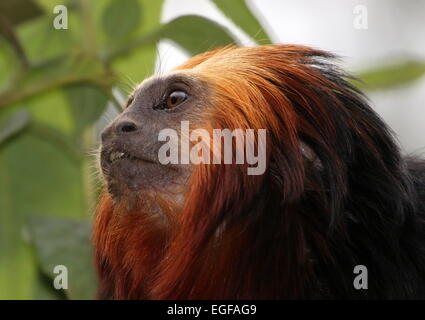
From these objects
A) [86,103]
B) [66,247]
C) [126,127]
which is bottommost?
[66,247]

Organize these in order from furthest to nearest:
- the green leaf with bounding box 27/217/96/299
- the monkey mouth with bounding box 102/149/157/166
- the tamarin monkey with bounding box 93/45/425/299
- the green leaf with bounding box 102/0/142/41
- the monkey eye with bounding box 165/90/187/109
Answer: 1. the green leaf with bounding box 102/0/142/41
2. the green leaf with bounding box 27/217/96/299
3. the monkey eye with bounding box 165/90/187/109
4. the monkey mouth with bounding box 102/149/157/166
5. the tamarin monkey with bounding box 93/45/425/299

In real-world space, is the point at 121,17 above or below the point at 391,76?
above

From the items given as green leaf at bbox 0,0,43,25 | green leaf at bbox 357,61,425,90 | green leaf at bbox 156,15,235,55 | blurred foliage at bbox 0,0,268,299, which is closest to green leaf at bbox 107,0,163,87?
blurred foliage at bbox 0,0,268,299

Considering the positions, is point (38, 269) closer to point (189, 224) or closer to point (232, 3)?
point (189, 224)

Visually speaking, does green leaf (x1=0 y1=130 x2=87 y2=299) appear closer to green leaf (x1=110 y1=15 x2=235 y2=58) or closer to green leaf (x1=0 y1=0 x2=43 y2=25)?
green leaf (x1=0 y1=0 x2=43 y2=25)

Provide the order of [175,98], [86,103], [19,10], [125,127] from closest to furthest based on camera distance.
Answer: [125,127] < [175,98] < [19,10] < [86,103]

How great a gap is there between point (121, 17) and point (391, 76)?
2.77 ft

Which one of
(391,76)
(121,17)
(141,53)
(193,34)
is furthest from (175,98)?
(391,76)

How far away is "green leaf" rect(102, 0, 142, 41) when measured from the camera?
2.80m

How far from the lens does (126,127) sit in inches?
92.5

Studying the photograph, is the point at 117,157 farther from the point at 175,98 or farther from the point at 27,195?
the point at 27,195

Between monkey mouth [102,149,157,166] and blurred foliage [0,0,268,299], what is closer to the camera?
monkey mouth [102,149,157,166]

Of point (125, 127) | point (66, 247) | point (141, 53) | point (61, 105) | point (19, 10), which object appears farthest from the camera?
point (61, 105)
